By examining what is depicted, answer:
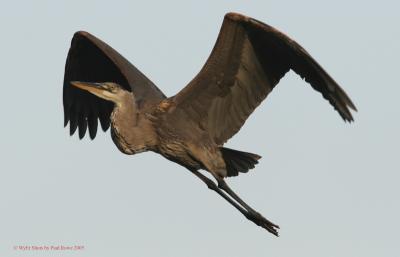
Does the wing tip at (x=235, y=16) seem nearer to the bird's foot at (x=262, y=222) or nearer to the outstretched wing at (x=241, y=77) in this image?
the outstretched wing at (x=241, y=77)

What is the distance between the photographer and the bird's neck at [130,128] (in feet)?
39.3

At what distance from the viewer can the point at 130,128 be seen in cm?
1199

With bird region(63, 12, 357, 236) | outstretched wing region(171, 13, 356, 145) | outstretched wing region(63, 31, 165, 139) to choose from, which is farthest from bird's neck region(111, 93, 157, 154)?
outstretched wing region(63, 31, 165, 139)

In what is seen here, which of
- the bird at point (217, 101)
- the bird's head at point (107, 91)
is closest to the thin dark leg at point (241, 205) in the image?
the bird at point (217, 101)

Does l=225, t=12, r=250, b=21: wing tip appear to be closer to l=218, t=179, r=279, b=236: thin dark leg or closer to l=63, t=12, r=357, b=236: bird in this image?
l=63, t=12, r=357, b=236: bird

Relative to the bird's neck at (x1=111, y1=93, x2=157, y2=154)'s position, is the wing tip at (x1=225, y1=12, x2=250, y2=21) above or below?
above

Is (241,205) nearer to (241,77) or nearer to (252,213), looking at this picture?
(252,213)

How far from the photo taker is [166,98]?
1249cm

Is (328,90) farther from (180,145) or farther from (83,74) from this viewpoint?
(83,74)

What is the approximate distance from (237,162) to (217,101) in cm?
99

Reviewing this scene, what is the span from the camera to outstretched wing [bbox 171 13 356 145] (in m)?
11.2

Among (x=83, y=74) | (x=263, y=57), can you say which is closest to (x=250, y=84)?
(x=263, y=57)

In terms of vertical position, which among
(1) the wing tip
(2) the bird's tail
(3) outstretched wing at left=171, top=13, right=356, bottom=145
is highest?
(1) the wing tip

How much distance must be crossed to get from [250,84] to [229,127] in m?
0.68
